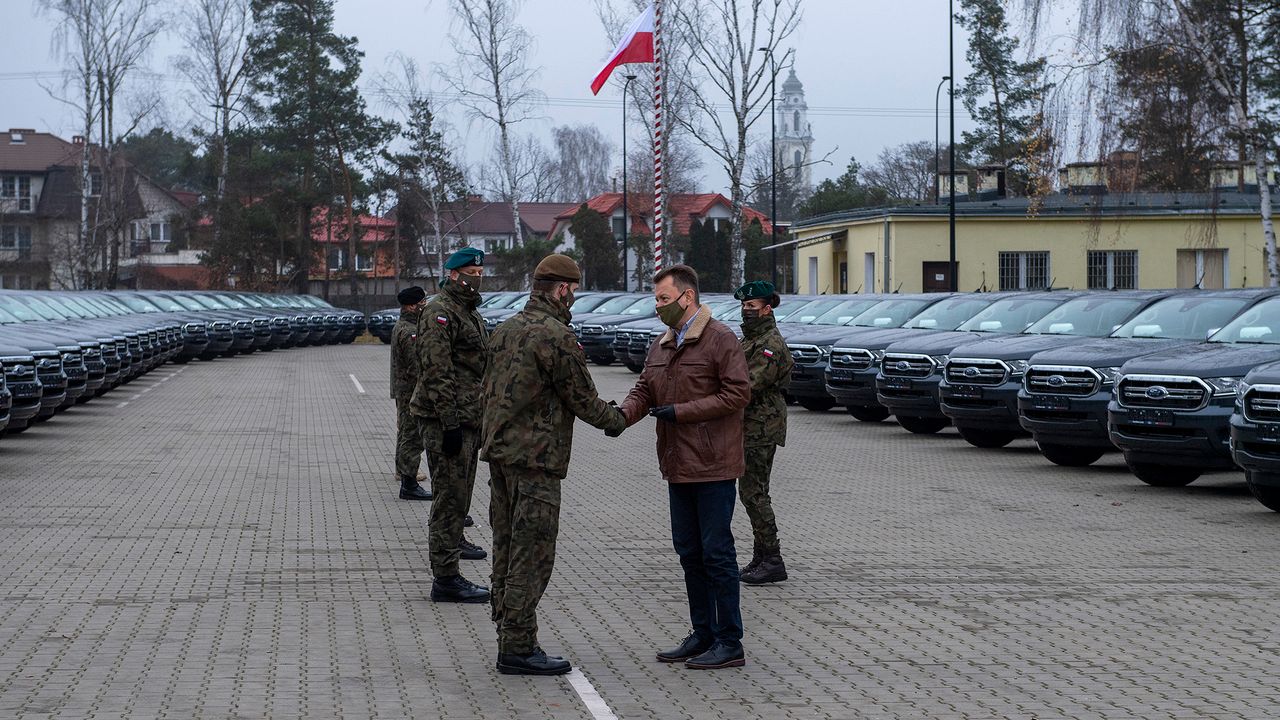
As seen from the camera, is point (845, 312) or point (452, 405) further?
point (845, 312)

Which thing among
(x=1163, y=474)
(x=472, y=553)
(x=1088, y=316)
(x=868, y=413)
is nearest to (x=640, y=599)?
(x=472, y=553)

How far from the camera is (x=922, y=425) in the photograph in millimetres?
20188

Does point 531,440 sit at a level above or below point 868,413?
above

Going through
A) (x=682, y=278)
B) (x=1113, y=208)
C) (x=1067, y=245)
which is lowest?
(x=682, y=278)

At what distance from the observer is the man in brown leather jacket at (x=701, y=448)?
293 inches

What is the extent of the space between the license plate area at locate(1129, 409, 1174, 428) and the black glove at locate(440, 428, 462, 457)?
22.9 feet

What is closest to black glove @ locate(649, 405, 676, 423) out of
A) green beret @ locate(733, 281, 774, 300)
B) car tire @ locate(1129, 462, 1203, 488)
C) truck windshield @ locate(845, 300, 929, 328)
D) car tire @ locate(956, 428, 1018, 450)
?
green beret @ locate(733, 281, 774, 300)

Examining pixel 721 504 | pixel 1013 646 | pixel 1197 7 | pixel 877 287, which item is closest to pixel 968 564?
pixel 1013 646

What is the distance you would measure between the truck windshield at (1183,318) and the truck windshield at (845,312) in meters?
7.56

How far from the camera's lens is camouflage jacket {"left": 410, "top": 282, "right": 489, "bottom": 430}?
9.22 metres

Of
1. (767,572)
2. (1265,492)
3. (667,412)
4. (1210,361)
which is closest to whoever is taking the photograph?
(667,412)

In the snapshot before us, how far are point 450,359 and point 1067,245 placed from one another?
39527 millimetres

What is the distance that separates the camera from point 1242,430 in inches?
474

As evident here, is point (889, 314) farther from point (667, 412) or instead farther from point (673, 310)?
point (667, 412)
